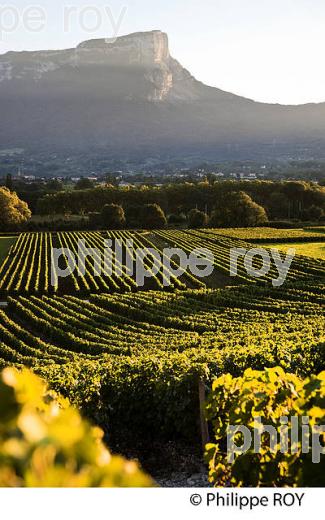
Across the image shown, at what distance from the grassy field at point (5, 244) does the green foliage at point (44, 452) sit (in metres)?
59.5

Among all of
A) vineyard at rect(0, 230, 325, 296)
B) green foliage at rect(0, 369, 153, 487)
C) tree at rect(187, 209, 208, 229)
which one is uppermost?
green foliage at rect(0, 369, 153, 487)

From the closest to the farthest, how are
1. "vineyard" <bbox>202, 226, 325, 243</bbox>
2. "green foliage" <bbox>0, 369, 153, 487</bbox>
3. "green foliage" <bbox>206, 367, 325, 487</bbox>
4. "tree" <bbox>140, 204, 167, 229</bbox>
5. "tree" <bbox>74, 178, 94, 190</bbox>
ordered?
1. "green foliage" <bbox>0, 369, 153, 487</bbox>
2. "green foliage" <bbox>206, 367, 325, 487</bbox>
3. "vineyard" <bbox>202, 226, 325, 243</bbox>
4. "tree" <bbox>140, 204, 167, 229</bbox>
5. "tree" <bbox>74, 178, 94, 190</bbox>

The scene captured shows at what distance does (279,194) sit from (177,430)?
103 metres

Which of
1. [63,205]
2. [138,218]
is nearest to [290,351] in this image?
[138,218]

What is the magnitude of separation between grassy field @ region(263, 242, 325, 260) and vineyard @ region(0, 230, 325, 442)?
195 inches

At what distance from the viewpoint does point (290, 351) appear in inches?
486

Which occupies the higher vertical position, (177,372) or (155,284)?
(177,372)

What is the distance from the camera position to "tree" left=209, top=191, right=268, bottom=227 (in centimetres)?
9625

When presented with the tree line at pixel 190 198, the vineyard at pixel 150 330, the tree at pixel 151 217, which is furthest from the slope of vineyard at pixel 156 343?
the tree line at pixel 190 198

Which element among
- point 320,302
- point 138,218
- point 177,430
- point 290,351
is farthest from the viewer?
point 138,218

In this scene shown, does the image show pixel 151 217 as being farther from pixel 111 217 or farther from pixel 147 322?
pixel 147 322

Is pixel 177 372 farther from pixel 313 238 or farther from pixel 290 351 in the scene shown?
pixel 313 238

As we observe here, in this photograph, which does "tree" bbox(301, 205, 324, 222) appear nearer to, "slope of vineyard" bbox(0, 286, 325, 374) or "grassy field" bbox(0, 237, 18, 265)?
"grassy field" bbox(0, 237, 18, 265)

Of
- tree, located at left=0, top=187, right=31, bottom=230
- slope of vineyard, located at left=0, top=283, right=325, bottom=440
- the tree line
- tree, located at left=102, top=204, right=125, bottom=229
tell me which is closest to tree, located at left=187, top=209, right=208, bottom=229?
the tree line
